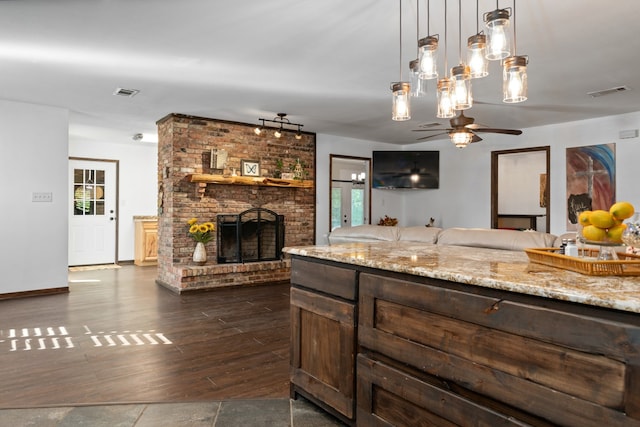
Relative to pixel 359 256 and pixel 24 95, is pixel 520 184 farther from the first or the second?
pixel 24 95

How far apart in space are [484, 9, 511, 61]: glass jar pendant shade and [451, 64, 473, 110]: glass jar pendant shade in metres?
0.35

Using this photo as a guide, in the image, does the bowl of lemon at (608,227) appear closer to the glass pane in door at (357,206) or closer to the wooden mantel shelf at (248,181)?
the wooden mantel shelf at (248,181)

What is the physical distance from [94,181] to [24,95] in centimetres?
329

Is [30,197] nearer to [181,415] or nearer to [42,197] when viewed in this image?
[42,197]

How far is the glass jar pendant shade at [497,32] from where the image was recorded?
6.38 feet

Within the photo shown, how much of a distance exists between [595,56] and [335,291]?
3.26 m

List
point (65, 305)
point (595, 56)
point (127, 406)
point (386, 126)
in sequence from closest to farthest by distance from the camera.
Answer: point (127, 406) → point (595, 56) → point (65, 305) → point (386, 126)

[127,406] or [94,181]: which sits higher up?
[94,181]

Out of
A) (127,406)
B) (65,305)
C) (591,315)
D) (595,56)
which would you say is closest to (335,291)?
(591,315)

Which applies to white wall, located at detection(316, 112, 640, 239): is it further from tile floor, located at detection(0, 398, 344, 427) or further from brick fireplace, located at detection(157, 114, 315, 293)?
tile floor, located at detection(0, 398, 344, 427)

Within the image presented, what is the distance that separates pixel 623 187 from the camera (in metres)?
5.76

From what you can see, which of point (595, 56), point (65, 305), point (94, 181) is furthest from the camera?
point (94, 181)

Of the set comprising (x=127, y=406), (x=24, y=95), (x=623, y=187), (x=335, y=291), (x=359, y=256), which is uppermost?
(x=24, y=95)

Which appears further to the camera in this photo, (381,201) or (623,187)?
(381,201)
